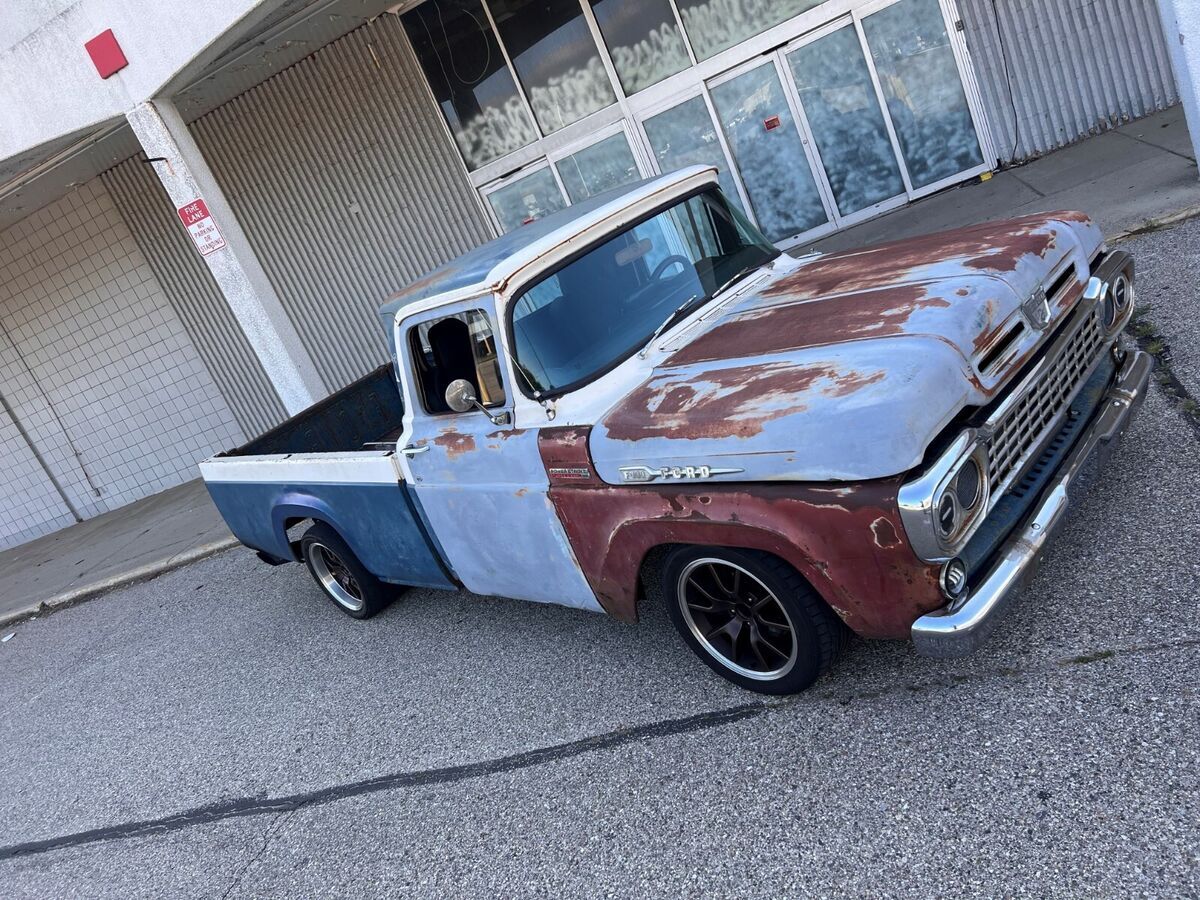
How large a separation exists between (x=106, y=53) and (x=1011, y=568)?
9.13 meters

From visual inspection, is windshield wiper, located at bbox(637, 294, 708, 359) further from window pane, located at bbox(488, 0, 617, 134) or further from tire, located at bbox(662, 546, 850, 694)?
window pane, located at bbox(488, 0, 617, 134)

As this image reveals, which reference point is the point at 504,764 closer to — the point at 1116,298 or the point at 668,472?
the point at 668,472

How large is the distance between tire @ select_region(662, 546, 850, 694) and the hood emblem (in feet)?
4.33

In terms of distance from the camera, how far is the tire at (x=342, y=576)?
5754mm

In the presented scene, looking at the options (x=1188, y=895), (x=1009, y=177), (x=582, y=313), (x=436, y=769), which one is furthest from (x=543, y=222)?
(x=1009, y=177)

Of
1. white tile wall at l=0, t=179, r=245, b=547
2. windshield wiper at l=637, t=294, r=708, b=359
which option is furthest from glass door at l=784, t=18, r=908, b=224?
white tile wall at l=0, t=179, r=245, b=547

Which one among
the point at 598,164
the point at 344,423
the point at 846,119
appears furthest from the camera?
the point at 598,164

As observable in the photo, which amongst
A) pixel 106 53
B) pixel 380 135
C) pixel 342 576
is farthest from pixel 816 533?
pixel 380 135

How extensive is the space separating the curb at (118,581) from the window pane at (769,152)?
7332 millimetres

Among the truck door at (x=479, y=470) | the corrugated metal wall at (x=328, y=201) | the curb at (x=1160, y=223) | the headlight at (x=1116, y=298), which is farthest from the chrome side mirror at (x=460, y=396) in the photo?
the corrugated metal wall at (x=328, y=201)

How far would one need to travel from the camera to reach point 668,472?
3367 mm

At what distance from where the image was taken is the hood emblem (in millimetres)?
3387

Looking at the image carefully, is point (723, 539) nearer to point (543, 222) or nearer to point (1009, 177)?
point (543, 222)

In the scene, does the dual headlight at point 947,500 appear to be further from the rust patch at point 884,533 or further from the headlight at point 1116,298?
the headlight at point 1116,298
